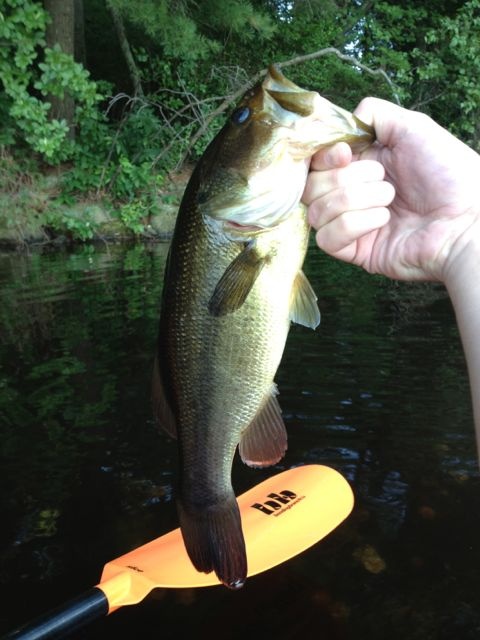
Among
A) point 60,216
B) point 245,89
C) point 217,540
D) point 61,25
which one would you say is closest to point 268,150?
point 217,540

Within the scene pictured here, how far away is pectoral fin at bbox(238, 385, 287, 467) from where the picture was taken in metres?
2.02

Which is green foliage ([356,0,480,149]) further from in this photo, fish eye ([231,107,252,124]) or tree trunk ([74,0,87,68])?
fish eye ([231,107,252,124])

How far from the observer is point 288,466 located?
13.6 ft

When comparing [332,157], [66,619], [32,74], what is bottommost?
[66,619]

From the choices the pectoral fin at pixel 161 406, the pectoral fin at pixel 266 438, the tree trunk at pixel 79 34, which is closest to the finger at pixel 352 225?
the pectoral fin at pixel 266 438

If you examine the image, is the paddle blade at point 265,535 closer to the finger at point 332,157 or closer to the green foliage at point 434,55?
the finger at point 332,157

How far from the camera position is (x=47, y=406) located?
5000mm

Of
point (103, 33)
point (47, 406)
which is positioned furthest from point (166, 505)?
point (103, 33)

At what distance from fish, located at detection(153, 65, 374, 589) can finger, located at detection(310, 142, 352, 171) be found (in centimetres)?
4

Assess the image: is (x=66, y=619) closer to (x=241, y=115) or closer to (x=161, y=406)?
(x=161, y=406)

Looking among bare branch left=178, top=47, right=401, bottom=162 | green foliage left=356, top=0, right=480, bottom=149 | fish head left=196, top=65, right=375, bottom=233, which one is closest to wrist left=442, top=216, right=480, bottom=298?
fish head left=196, top=65, right=375, bottom=233

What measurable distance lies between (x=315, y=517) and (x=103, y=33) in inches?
676

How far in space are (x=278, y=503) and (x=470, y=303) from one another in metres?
1.96

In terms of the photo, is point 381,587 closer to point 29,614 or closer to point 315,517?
point 315,517
